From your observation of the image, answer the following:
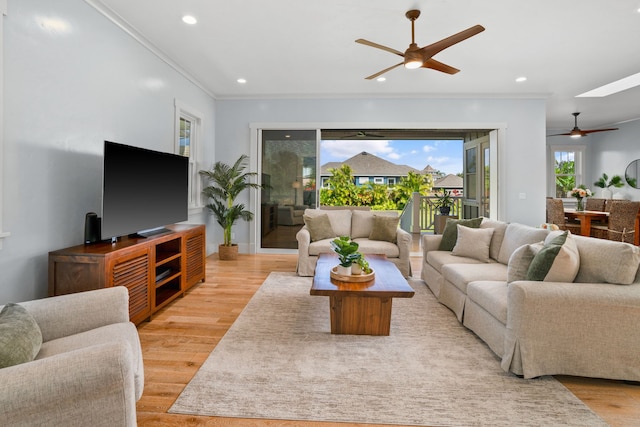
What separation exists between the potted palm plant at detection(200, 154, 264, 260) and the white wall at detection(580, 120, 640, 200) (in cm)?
833

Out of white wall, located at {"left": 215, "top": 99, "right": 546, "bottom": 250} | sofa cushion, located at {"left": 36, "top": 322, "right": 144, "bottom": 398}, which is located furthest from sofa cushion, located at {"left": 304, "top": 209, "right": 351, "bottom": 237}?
sofa cushion, located at {"left": 36, "top": 322, "right": 144, "bottom": 398}

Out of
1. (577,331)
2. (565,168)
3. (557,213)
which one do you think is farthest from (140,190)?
(565,168)

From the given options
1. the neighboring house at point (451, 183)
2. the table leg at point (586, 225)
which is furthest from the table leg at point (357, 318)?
the neighboring house at point (451, 183)

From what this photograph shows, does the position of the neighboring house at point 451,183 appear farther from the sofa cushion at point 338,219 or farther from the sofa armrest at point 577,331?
the sofa armrest at point 577,331

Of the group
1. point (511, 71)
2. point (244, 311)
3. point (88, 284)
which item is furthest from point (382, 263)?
point (511, 71)

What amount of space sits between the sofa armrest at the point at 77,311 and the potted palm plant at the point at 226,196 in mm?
3712

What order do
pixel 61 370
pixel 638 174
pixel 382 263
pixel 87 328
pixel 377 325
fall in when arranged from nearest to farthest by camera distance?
1. pixel 61 370
2. pixel 87 328
3. pixel 377 325
4. pixel 382 263
5. pixel 638 174

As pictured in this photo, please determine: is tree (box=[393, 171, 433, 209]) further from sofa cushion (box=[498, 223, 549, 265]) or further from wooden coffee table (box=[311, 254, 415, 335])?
wooden coffee table (box=[311, 254, 415, 335])

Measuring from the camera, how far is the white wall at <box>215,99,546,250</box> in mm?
5684

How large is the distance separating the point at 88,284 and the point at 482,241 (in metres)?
3.58

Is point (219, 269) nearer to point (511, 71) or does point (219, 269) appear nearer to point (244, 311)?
point (244, 311)

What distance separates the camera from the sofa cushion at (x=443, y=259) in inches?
137

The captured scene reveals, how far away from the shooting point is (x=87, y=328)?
1.65m

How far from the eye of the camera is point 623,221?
5.29 m
